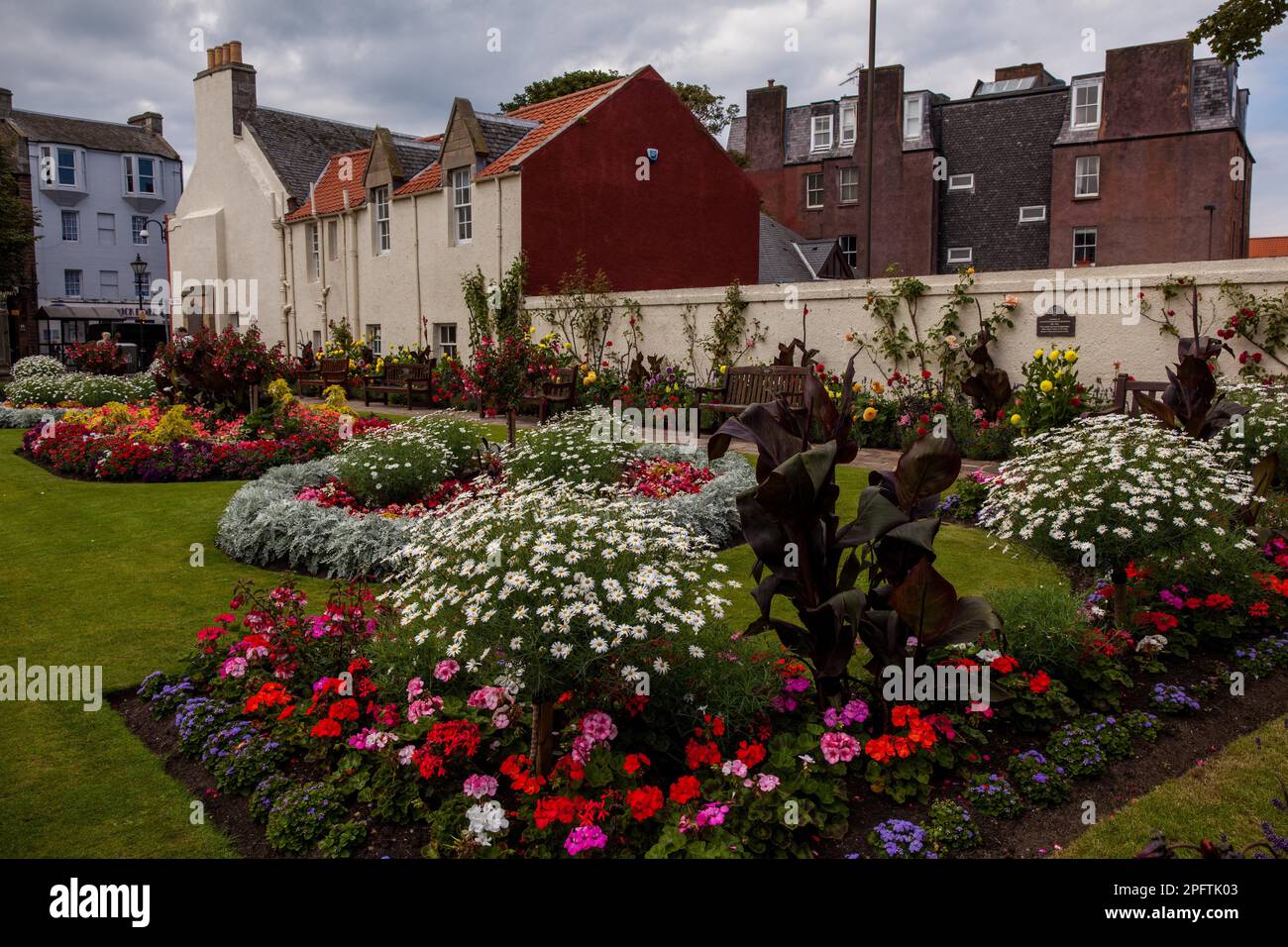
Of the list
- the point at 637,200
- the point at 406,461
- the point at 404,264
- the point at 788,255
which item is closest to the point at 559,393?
the point at 406,461

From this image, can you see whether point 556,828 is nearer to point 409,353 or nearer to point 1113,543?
point 1113,543

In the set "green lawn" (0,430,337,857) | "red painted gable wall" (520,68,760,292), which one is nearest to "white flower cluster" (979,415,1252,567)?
"green lawn" (0,430,337,857)

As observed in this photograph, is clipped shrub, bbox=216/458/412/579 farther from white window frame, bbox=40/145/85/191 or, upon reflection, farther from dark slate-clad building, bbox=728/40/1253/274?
white window frame, bbox=40/145/85/191

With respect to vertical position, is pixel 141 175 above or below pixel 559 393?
above

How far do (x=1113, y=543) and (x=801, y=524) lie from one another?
7.59 ft

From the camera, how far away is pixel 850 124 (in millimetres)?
37094

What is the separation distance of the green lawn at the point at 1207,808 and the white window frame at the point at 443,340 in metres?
21.1

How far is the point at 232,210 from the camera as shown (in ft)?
104

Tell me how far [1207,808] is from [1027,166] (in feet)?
115

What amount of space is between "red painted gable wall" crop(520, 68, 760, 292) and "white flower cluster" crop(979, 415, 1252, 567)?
663 inches

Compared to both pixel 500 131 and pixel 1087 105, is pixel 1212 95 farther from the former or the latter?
pixel 500 131

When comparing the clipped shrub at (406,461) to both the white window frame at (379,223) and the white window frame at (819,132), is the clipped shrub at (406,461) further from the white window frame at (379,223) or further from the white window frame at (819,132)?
the white window frame at (819,132)

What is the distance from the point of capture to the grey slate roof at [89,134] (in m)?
47.0

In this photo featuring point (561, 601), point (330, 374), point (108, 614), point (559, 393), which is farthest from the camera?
point (330, 374)
